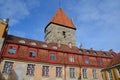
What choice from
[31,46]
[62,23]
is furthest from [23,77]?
[62,23]

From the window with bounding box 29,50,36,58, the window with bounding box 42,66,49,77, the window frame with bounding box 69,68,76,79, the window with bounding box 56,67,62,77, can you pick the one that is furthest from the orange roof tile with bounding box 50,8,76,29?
the window with bounding box 42,66,49,77

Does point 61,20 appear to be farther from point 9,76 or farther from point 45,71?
point 9,76

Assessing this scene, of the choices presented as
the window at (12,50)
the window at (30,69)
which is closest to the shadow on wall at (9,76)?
the window at (30,69)

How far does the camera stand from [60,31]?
38.7 meters

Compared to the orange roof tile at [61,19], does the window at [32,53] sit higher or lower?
lower

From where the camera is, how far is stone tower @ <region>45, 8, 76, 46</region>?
37.0 meters

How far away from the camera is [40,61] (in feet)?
70.7

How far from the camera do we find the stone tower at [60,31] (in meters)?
37.0

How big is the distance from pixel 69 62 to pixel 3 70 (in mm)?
11692

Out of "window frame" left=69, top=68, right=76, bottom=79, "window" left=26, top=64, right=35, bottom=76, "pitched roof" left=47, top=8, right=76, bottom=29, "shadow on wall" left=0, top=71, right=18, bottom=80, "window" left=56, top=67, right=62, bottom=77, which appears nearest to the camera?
"shadow on wall" left=0, top=71, right=18, bottom=80

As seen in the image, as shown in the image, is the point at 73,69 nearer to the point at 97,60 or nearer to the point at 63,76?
the point at 63,76

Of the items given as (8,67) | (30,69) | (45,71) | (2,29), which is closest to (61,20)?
(2,29)

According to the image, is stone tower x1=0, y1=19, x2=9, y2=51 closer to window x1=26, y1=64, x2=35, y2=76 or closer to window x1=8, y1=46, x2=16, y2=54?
window x1=8, y1=46, x2=16, y2=54

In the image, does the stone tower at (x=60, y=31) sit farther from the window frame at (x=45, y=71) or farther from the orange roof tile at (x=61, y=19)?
the window frame at (x=45, y=71)
